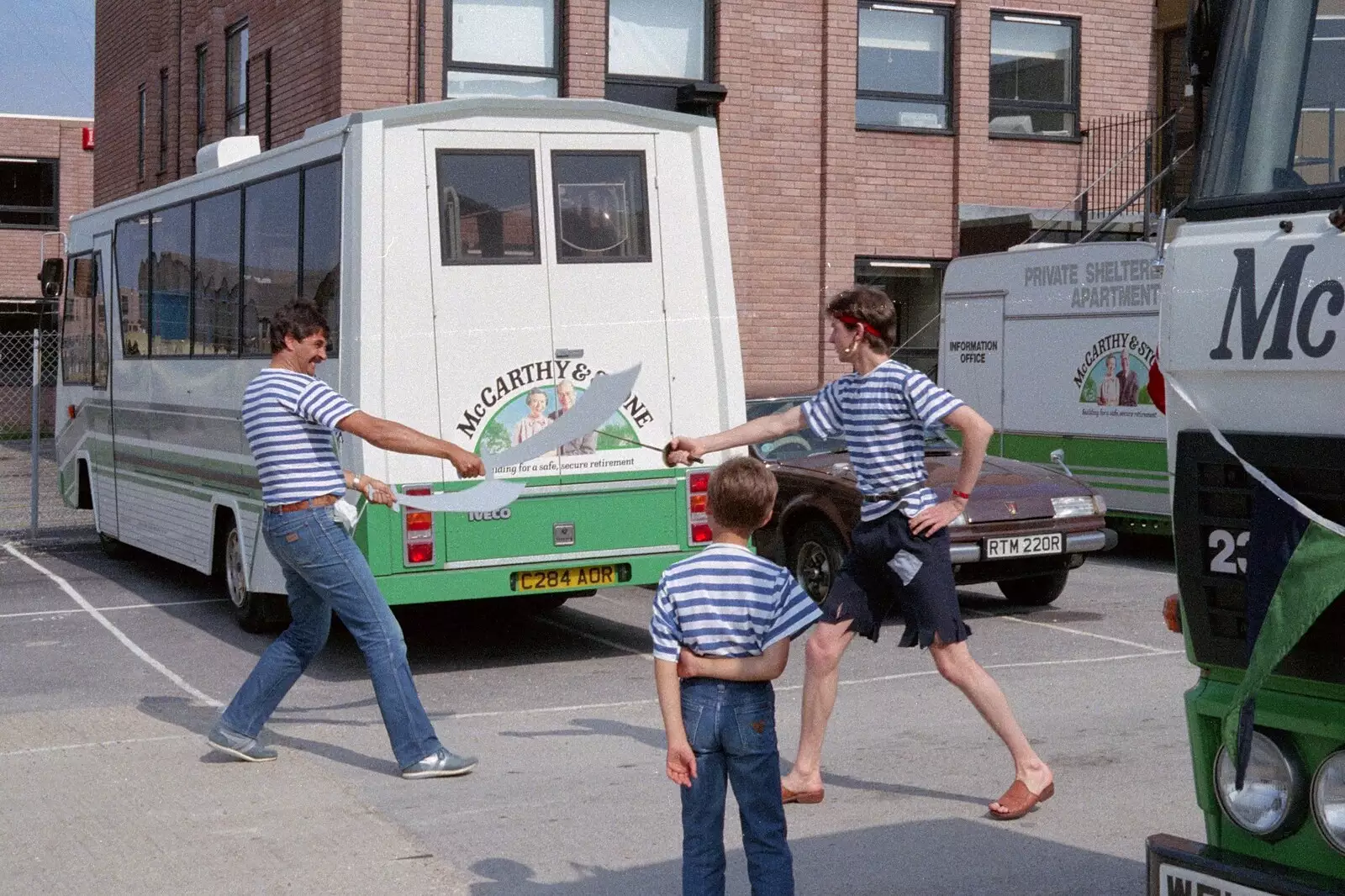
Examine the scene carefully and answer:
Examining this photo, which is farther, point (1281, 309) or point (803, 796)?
point (803, 796)

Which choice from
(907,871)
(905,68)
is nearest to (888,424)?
(907,871)

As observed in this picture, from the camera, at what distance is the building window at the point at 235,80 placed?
21.2 m

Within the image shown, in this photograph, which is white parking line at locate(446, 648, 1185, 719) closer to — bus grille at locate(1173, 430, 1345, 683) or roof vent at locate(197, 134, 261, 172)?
roof vent at locate(197, 134, 261, 172)

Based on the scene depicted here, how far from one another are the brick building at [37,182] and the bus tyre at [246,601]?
34155mm

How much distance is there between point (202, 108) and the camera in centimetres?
2308

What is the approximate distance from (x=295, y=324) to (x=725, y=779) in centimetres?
357

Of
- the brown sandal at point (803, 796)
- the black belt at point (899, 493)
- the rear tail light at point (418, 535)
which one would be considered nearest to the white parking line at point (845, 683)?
the rear tail light at point (418, 535)

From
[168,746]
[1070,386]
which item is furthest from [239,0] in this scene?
[168,746]

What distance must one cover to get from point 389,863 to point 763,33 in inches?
579

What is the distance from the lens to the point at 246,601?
11234 mm

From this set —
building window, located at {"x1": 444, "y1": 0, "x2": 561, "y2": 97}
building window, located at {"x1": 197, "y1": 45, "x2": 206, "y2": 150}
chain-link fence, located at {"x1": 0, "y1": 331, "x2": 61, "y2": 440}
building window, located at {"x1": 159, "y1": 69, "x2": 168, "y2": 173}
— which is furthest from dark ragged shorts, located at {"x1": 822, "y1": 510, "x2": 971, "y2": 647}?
chain-link fence, located at {"x1": 0, "y1": 331, "x2": 61, "y2": 440}

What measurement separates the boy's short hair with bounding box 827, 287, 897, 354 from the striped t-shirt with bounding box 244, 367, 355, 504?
6.87 feet

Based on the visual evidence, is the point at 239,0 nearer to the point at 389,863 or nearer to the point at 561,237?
the point at 561,237

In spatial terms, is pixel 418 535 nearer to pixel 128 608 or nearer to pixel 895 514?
pixel 895 514
